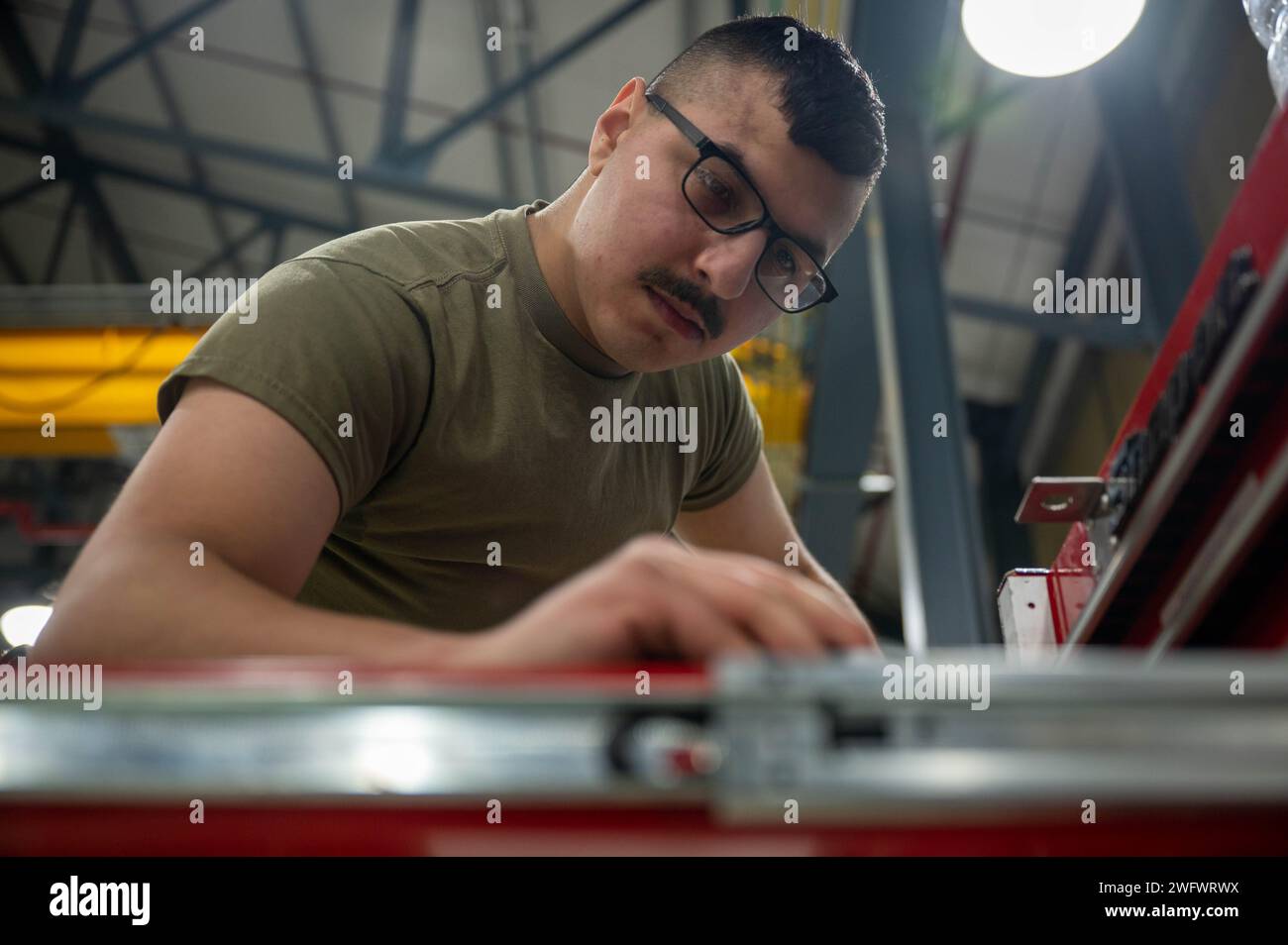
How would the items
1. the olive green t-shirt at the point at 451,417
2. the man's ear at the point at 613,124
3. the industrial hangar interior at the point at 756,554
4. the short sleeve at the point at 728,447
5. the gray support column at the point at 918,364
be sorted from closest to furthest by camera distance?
the industrial hangar interior at the point at 756,554 → the olive green t-shirt at the point at 451,417 → the man's ear at the point at 613,124 → the short sleeve at the point at 728,447 → the gray support column at the point at 918,364

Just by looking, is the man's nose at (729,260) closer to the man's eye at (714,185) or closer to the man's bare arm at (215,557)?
the man's eye at (714,185)

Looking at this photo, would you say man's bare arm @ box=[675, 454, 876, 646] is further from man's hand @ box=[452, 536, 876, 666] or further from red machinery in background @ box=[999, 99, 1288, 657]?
man's hand @ box=[452, 536, 876, 666]

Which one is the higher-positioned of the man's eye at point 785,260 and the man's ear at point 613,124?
the man's ear at point 613,124

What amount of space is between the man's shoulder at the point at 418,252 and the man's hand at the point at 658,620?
70 cm

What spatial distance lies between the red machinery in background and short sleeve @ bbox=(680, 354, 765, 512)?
57 centimetres

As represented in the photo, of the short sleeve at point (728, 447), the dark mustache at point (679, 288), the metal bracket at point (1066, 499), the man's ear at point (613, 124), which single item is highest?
the man's ear at point (613, 124)

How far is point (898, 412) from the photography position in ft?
9.80

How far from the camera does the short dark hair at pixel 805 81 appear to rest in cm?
136

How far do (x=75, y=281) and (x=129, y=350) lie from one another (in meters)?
3.99

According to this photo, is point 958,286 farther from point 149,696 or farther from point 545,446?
point 149,696

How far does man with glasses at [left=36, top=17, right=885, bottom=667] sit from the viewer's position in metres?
0.98

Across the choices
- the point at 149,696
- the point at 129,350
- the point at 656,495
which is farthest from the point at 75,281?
the point at 149,696

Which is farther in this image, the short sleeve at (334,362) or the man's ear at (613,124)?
the man's ear at (613,124)

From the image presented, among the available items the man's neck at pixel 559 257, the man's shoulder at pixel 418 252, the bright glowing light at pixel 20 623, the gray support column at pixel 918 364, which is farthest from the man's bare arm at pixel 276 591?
the bright glowing light at pixel 20 623
